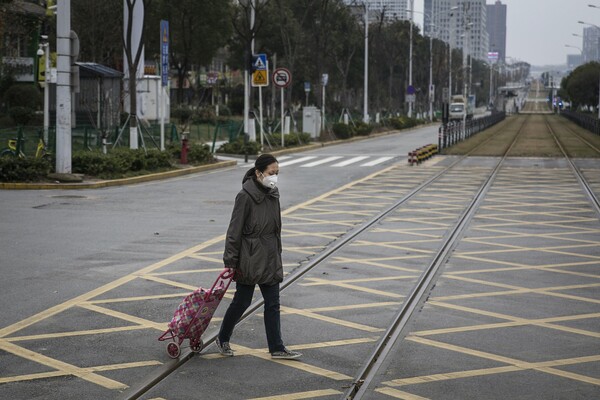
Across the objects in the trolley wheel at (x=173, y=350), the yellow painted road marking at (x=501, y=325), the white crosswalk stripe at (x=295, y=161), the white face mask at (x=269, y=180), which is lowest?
the yellow painted road marking at (x=501, y=325)

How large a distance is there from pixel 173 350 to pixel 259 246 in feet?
3.43

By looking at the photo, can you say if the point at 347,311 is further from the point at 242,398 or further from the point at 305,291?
the point at 242,398

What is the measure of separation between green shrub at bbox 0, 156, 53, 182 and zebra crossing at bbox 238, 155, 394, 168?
9.61 meters

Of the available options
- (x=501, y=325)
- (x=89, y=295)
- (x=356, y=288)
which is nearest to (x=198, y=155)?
(x=356, y=288)

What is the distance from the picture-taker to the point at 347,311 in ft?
31.6

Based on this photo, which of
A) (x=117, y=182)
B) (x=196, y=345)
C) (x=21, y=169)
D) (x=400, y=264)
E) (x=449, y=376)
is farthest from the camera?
(x=117, y=182)

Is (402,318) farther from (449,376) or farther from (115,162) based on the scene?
(115,162)

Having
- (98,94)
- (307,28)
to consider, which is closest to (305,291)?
(98,94)

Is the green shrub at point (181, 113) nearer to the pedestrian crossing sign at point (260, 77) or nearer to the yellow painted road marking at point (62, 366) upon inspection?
the pedestrian crossing sign at point (260, 77)

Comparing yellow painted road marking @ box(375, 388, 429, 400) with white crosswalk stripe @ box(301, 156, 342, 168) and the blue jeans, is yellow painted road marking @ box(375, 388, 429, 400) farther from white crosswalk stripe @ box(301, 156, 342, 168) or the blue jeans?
white crosswalk stripe @ box(301, 156, 342, 168)

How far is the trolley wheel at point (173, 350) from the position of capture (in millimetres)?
7691

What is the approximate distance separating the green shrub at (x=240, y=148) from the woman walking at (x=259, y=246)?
27.4 meters

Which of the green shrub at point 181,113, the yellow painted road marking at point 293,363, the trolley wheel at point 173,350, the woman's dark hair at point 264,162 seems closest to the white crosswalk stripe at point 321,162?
the green shrub at point 181,113

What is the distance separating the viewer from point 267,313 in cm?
782
